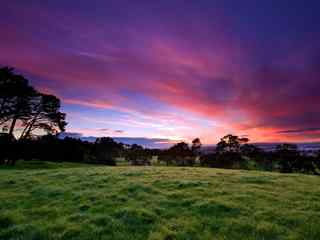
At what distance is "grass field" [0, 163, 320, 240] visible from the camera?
670 centimetres

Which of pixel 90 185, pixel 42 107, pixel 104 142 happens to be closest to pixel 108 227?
pixel 90 185

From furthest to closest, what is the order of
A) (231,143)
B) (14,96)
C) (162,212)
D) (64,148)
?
(231,143)
(64,148)
(14,96)
(162,212)

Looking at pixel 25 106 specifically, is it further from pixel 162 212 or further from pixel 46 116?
pixel 162 212

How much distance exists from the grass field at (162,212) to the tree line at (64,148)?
1351 inches

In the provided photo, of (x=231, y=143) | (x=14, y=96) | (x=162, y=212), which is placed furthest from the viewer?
(x=231, y=143)

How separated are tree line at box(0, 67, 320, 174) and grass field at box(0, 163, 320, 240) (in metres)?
34.3

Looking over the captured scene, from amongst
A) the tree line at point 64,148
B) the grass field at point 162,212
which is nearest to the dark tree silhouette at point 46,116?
the tree line at point 64,148

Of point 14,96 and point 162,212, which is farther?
point 14,96

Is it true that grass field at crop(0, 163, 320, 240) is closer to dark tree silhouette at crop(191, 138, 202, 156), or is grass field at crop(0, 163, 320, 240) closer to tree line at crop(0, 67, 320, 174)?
tree line at crop(0, 67, 320, 174)

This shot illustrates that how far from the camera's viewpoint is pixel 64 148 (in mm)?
53781

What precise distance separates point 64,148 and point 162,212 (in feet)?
167

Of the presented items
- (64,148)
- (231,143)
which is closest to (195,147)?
(231,143)

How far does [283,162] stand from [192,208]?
56570 millimetres

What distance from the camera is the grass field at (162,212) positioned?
6.70 metres
